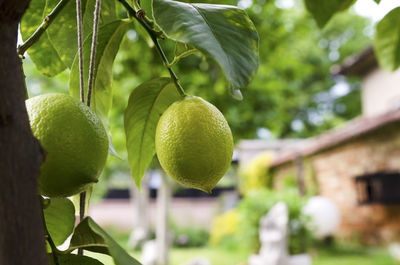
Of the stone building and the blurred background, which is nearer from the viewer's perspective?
the blurred background

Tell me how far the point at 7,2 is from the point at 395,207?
7.32 m

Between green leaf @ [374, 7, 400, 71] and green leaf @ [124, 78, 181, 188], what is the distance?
1.26 ft

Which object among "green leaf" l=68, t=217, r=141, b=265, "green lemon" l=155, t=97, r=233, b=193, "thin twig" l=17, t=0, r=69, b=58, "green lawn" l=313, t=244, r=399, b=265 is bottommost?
"green lawn" l=313, t=244, r=399, b=265

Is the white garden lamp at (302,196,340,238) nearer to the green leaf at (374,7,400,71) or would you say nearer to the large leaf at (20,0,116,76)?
the green leaf at (374,7,400,71)

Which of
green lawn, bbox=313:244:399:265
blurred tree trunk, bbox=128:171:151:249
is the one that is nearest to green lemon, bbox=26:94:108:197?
green lawn, bbox=313:244:399:265

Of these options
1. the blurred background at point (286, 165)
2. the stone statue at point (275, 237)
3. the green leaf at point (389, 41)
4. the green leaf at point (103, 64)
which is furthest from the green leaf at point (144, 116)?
→ the stone statue at point (275, 237)

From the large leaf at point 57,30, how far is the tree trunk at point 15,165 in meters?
0.29

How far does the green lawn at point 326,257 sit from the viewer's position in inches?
258

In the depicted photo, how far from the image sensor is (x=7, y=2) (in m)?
0.28

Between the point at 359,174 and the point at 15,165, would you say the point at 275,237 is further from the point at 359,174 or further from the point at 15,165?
the point at 15,165

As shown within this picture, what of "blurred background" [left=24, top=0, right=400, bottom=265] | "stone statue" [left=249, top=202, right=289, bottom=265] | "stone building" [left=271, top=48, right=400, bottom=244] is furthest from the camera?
"stone building" [left=271, top=48, right=400, bottom=244]

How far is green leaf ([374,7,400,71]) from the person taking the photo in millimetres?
707

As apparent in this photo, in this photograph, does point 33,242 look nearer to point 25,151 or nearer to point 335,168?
point 25,151

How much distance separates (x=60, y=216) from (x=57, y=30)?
0.82ft
